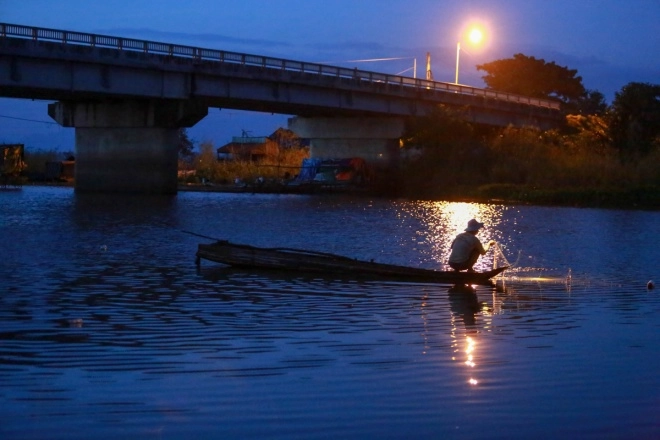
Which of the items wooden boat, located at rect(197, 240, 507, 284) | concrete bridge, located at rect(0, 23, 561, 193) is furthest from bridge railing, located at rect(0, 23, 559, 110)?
wooden boat, located at rect(197, 240, 507, 284)

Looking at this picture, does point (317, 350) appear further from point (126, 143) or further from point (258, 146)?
point (258, 146)

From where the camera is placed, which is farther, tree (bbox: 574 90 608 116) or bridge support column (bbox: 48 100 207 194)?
tree (bbox: 574 90 608 116)

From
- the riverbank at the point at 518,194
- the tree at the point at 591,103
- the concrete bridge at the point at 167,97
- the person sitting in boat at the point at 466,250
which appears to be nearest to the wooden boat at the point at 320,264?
the person sitting in boat at the point at 466,250

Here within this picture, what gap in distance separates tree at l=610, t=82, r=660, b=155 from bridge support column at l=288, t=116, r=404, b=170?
1493 centimetres

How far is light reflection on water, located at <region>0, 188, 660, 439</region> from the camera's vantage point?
941 centimetres

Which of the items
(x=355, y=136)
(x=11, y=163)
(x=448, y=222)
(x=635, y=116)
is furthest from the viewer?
(x=11, y=163)

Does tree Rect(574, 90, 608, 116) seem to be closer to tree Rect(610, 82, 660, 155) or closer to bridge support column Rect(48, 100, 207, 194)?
tree Rect(610, 82, 660, 155)

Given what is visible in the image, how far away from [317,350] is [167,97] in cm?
4548

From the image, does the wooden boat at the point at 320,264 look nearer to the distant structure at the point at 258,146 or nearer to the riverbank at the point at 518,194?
the riverbank at the point at 518,194

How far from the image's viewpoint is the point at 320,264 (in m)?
20.8

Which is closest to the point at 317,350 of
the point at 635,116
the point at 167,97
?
the point at 167,97

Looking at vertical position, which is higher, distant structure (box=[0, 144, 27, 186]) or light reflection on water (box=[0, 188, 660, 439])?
distant structure (box=[0, 144, 27, 186])

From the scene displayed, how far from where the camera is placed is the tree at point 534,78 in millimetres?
111188

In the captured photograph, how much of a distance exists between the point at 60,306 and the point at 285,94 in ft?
153
